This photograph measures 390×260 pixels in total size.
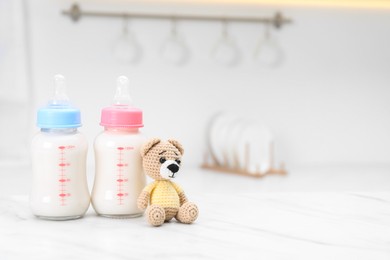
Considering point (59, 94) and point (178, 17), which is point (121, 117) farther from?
point (178, 17)

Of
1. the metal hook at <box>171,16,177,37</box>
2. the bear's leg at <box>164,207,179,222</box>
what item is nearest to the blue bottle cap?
the bear's leg at <box>164,207,179,222</box>

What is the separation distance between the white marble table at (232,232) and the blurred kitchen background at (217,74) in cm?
96

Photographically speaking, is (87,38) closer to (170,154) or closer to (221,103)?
(221,103)

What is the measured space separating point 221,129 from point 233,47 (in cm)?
33

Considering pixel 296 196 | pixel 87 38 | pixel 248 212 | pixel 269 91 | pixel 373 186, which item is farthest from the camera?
pixel 269 91

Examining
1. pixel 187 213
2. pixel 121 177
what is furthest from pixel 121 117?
pixel 187 213

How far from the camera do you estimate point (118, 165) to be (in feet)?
3.42

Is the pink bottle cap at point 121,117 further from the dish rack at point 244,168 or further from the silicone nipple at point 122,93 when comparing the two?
the dish rack at point 244,168

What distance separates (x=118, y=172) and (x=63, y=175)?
0.32 ft

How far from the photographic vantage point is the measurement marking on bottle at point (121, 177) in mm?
1041

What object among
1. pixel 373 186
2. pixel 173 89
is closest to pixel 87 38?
pixel 173 89

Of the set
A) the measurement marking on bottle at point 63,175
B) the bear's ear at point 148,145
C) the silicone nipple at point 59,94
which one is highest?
the silicone nipple at point 59,94

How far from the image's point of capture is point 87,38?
2.15 m

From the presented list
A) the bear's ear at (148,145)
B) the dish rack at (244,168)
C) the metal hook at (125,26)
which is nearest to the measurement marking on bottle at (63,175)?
the bear's ear at (148,145)
